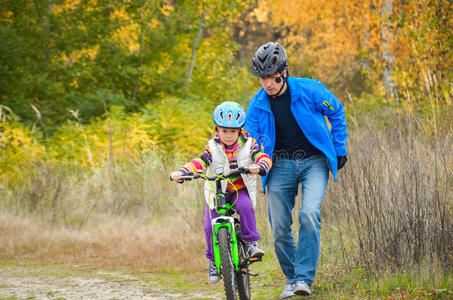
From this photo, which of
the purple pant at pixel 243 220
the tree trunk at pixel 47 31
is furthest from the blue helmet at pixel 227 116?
the tree trunk at pixel 47 31

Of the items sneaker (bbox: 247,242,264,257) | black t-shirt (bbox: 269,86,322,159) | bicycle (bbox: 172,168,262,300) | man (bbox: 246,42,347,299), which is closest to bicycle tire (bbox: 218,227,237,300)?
bicycle (bbox: 172,168,262,300)

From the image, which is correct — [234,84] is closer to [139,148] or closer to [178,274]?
[139,148]

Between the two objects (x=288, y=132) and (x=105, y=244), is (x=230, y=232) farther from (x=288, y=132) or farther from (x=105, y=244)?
(x=105, y=244)

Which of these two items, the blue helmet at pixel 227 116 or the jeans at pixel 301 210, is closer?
the blue helmet at pixel 227 116

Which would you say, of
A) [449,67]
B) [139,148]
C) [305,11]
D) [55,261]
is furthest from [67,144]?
[305,11]

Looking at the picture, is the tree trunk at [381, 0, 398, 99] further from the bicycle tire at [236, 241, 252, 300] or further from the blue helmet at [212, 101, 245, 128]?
the bicycle tire at [236, 241, 252, 300]

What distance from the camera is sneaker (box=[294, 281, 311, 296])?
16.3ft

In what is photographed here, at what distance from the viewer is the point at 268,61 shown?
4.96m

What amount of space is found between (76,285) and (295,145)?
10.1ft

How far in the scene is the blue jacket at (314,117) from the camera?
198 inches

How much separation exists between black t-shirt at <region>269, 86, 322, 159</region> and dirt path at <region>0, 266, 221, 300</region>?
1759mm

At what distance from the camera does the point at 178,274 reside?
7012mm

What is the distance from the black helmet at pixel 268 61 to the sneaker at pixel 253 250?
149 centimetres

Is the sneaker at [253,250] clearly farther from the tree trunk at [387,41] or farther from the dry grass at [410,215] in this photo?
the tree trunk at [387,41]
